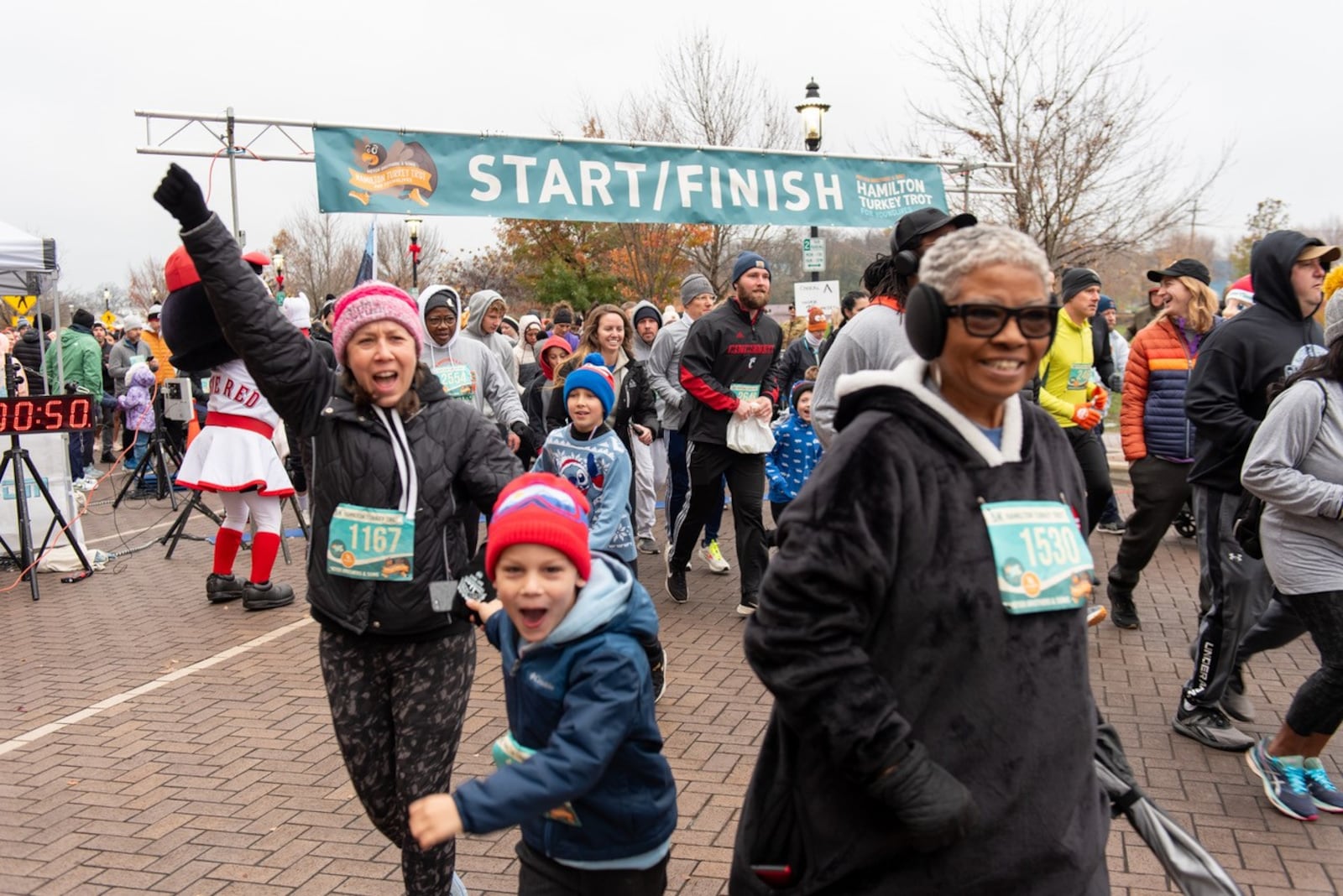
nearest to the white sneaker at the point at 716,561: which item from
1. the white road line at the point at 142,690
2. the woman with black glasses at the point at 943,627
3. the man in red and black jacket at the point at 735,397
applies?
the man in red and black jacket at the point at 735,397

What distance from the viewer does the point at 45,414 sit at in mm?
9078

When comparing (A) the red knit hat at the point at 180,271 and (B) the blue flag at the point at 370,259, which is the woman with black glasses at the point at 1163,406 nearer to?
(B) the blue flag at the point at 370,259

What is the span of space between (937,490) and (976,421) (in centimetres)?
20

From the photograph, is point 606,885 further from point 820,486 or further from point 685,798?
point 685,798

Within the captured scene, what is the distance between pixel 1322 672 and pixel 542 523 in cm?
327

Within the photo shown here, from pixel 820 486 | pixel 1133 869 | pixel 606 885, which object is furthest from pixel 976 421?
pixel 1133 869

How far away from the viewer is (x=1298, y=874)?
402 cm

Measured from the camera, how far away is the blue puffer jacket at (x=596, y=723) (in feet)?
8.16

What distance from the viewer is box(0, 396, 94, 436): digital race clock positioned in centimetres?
888

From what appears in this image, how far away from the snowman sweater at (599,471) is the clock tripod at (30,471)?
5.01m

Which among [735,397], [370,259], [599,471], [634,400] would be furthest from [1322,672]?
[634,400]

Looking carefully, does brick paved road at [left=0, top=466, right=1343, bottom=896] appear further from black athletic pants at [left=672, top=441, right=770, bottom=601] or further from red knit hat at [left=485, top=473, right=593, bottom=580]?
red knit hat at [left=485, top=473, right=593, bottom=580]

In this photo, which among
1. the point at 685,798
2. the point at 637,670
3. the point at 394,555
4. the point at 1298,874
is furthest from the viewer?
the point at 685,798

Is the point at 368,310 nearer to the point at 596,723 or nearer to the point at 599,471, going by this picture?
the point at 596,723
